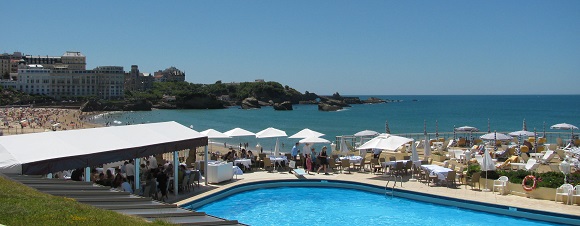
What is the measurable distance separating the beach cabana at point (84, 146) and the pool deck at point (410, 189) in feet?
4.94

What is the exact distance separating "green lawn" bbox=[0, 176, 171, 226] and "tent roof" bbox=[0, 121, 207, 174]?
376cm

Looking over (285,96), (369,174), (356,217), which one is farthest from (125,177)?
(285,96)

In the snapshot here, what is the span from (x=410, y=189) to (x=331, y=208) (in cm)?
290

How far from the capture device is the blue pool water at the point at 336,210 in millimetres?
13330

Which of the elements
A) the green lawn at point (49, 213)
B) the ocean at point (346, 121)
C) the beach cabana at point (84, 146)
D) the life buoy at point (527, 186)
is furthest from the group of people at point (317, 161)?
the ocean at point (346, 121)

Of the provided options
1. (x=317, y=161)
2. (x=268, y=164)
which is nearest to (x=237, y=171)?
(x=268, y=164)

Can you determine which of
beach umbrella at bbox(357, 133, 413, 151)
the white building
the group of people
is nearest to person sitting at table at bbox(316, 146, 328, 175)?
the group of people

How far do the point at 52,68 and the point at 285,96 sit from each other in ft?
265

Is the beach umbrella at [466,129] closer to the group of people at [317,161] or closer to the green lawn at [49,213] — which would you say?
the group of people at [317,161]

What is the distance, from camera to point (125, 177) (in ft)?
46.6

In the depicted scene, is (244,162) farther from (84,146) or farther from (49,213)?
(49,213)

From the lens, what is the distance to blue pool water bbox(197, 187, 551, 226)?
43.7 ft

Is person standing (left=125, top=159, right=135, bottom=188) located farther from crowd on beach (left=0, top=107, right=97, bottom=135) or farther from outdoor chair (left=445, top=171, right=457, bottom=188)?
crowd on beach (left=0, top=107, right=97, bottom=135)

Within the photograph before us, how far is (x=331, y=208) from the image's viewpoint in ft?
49.0
